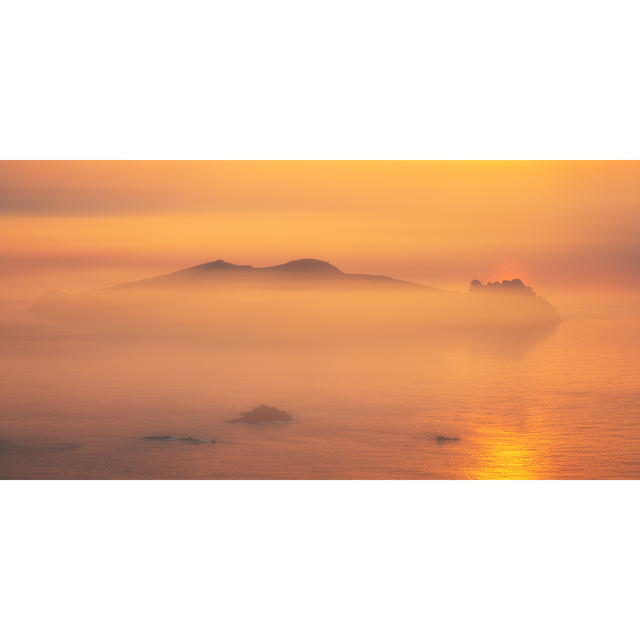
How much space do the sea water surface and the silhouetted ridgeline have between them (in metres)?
0.09

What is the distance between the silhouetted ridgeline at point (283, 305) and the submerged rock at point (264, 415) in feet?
1.47

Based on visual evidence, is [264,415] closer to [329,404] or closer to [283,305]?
[329,404]

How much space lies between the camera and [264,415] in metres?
4.11

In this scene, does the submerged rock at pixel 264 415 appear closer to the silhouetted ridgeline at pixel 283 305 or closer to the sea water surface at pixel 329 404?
the sea water surface at pixel 329 404

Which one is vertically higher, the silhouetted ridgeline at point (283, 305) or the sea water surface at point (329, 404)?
the silhouetted ridgeline at point (283, 305)

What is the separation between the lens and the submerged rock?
410cm

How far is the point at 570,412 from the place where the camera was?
4137 mm

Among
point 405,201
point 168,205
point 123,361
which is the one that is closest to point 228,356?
point 123,361

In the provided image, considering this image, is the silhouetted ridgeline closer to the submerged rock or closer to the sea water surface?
the sea water surface

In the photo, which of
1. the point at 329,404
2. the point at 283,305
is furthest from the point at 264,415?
the point at 283,305

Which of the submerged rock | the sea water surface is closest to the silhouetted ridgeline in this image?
the sea water surface

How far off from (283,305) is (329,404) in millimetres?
676

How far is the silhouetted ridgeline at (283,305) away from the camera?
13.8 ft

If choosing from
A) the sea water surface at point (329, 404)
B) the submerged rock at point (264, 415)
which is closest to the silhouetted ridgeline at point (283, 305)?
the sea water surface at point (329, 404)
